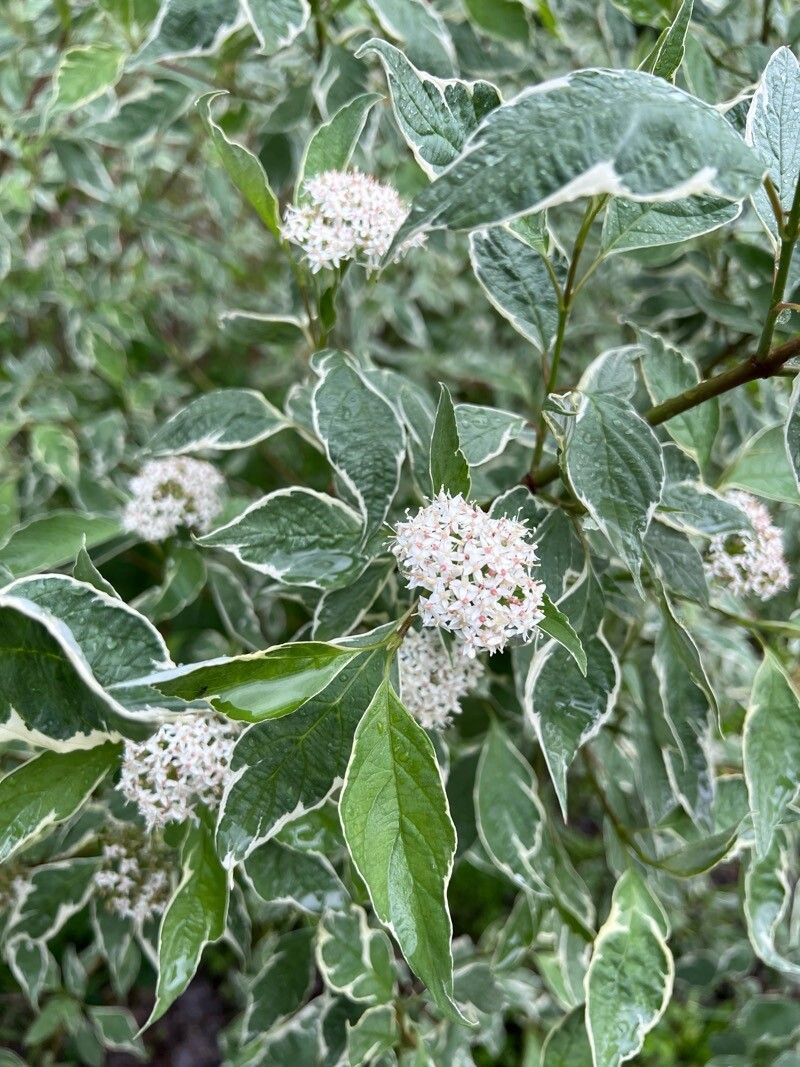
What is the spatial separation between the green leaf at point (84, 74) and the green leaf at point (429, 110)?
529 mm

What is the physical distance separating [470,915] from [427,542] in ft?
4.75

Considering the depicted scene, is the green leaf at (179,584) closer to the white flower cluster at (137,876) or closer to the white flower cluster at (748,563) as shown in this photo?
the white flower cluster at (137,876)

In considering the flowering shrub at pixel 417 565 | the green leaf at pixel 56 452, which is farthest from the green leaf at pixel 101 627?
the green leaf at pixel 56 452

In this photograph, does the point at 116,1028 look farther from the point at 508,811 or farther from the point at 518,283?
the point at 518,283

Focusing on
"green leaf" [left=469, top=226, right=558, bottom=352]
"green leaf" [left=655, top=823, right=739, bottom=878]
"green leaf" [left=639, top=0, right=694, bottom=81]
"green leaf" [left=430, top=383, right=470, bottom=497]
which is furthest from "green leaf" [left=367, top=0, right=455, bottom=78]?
"green leaf" [left=655, top=823, right=739, bottom=878]

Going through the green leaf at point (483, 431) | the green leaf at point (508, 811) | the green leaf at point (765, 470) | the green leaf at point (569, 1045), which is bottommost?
the green leaf at point (569, 1045)

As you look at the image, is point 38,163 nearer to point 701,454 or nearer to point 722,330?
point 722,330

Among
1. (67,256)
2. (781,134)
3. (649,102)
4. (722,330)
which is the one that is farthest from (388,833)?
(67,256)

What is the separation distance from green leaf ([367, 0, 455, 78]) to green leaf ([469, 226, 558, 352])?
0.26 meters

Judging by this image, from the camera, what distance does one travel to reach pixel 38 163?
157 centimetres

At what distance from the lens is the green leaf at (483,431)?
0.71 m

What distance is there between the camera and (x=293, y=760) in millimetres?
568

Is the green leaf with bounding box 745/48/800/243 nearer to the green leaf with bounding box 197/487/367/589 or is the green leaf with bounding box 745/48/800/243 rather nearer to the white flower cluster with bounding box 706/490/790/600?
the white flower cluster with bounding box 706/490/790/600

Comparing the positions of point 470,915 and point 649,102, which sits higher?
point 649,102
